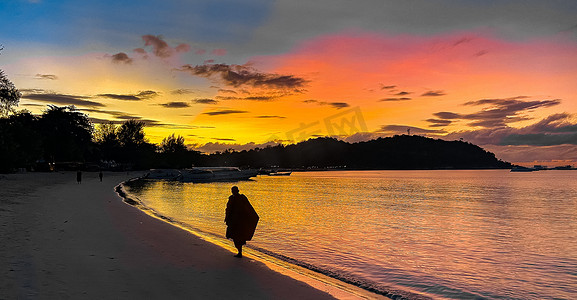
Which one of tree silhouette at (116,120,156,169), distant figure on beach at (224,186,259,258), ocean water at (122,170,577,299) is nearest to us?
distant figure on beach at (224,186,259,258)

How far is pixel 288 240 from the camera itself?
68.1 feet

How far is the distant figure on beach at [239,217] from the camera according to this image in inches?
506

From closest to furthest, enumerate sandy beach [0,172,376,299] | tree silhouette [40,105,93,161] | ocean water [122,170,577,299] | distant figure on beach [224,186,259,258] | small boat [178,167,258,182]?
1. sandy beach [0,172,376,299]
2. distant figure on beach [224,186,259,258]
3. ocean water [122,170,577,299]
4. small boat [178,167,258,182]
5. tree silhouette [40,105,93,161]

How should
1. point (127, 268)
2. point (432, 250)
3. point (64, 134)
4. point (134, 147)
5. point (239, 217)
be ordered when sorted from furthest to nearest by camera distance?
point (134, 147) < point (64, 134) < point (432, 250) < point (239, 217) < point (127, 268)

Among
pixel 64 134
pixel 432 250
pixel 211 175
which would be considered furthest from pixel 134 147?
pixel 432 250

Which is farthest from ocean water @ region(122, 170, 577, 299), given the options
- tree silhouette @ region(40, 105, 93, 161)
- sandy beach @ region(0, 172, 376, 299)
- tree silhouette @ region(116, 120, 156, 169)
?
tree silhouette @ region(116, 120, 156, 169)

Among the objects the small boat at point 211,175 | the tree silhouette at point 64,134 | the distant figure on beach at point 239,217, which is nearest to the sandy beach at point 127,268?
the distant figure on beach at point 239,217

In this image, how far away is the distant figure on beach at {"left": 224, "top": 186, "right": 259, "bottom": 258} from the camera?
42.1ft

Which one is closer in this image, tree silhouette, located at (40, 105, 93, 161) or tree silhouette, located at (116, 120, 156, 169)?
tree silhouette, located at (40, 105, 93, 161)

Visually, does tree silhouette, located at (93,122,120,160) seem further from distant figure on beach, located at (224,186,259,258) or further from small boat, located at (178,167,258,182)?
distant figure on beach, located at (224,186,259,258)

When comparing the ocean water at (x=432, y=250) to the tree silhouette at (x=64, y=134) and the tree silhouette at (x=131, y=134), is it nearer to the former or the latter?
the tree silhouette at (x=64, y=134)

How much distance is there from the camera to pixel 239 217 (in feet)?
42.5

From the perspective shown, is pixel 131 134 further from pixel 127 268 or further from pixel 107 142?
pixel 127 268

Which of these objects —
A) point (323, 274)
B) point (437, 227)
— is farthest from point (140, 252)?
point (437, 227)
